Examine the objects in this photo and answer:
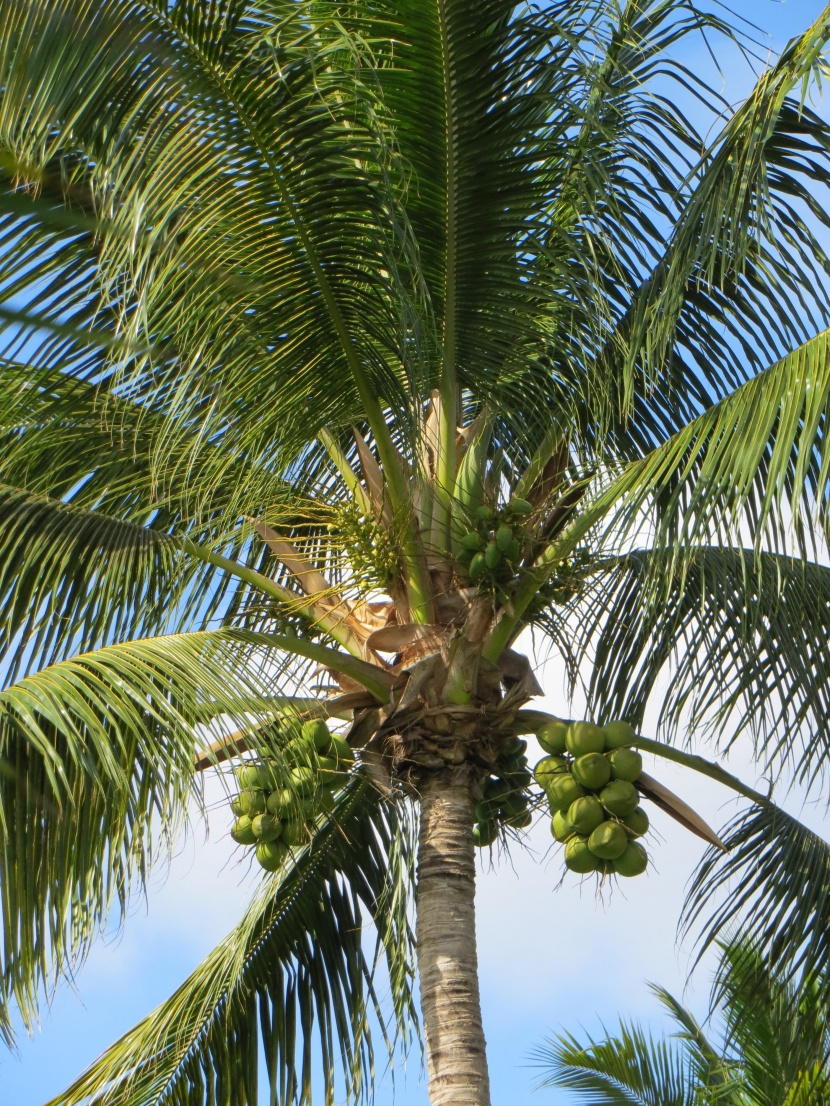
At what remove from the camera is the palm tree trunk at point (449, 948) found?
409cm

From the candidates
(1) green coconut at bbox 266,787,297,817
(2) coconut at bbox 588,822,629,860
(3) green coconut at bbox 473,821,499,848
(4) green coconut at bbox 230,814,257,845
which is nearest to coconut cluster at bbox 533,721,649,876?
(2) coconut at bbox 588,822,629,860

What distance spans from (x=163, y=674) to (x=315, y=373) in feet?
4.31

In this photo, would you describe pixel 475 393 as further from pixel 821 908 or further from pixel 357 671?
pixel 821 908

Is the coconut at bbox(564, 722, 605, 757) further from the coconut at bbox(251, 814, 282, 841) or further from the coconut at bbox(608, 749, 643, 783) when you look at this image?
the coconut at bbox(251, 814, 282, 841)

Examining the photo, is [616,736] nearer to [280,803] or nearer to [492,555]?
[492,555]

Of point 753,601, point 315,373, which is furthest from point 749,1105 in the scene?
point 315,373

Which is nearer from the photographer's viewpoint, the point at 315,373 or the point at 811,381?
the point at 811,381

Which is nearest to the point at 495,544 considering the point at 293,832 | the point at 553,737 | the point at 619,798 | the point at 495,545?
the point at 495,545

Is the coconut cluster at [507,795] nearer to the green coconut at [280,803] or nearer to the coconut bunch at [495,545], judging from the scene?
the coconut bunch at [495,545]

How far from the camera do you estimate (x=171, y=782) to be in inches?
146

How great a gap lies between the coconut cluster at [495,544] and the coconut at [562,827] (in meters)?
0.79

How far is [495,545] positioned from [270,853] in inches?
49.3

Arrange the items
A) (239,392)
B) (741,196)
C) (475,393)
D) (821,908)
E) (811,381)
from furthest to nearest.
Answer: (821,908) < (475,393) < (239,392) < (741,196) < (811,381)

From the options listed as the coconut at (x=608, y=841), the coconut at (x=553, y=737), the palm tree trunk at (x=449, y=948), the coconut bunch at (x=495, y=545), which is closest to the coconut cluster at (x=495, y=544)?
the coconut bunch at (x=495, y=545)
